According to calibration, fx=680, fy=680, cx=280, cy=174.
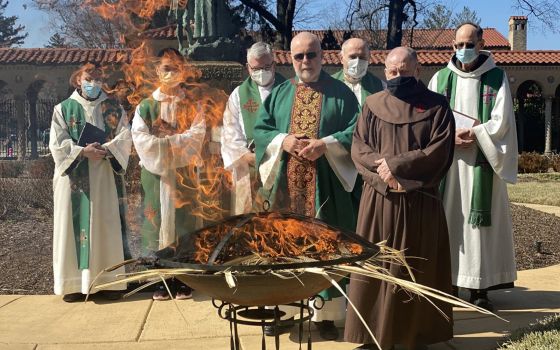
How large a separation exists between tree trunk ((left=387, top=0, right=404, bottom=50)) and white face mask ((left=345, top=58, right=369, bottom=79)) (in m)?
20.4

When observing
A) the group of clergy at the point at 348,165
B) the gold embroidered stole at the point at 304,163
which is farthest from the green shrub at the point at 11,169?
the gold embroidered stole at the point at 304,163

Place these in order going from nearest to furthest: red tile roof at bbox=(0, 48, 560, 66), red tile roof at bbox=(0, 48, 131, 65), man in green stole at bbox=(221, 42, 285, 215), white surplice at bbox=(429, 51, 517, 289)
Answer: white surplice at bbox=(429, 51, 517, 289) → man in green stole at bbox=(221, 42, 285, 215) → red tile roof at bbox=(0, 48, 131, 65) → red tile roof at bbox=(0, 48, 560, 66)

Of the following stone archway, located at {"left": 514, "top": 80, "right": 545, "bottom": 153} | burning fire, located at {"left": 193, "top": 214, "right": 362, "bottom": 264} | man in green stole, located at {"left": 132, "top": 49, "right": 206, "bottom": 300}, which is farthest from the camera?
stone archway, located at {"left": 514, "top": 80, "right": 545, "bottom": 153}

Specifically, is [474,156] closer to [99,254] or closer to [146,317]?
[146,317]

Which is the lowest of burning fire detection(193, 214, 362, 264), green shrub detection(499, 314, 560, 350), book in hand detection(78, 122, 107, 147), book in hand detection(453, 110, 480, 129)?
green shrub detection(499, 314, 560, 350)

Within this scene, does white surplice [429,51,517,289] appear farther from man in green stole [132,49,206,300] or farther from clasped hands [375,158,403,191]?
man in green stole [132,49,206,300]

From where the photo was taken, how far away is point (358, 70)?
238 inches

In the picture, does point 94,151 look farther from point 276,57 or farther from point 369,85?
point 276,57

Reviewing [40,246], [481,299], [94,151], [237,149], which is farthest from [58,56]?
[481,299]

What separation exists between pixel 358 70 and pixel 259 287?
10.5 feet

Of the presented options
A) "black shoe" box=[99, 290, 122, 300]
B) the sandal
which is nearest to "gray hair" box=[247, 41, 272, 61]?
the sandal

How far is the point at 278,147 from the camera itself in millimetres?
5207

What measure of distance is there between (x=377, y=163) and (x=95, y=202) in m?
3.04

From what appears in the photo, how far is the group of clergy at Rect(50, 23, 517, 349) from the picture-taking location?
462 cm
